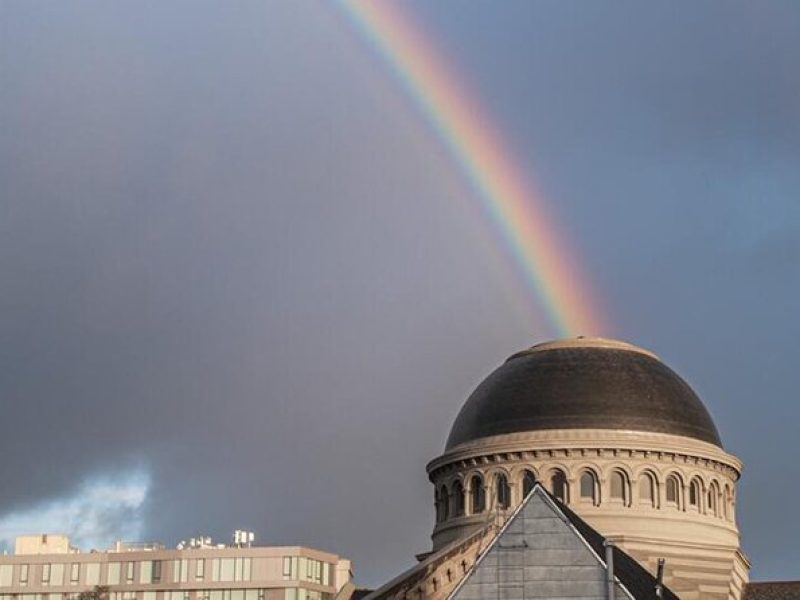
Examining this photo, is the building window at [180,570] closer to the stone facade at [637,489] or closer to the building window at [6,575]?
the building window at [6,575]

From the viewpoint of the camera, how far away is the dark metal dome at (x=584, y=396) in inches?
3388

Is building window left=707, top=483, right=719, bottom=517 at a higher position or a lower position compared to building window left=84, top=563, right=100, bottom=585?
lower

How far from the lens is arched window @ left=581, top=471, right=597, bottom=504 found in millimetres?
84644

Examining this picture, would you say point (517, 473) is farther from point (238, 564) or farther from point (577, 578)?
point (238, 564)

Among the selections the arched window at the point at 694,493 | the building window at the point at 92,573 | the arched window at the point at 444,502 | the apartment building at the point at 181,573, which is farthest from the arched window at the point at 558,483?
the building window at the point at 92,573

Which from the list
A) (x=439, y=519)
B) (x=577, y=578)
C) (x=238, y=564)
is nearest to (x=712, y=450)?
(x=439, y=519)

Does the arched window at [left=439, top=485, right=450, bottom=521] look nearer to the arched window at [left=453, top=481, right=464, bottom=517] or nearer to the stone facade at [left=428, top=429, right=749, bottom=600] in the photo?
the arched window at [left=453, top=481, right=464, bottom=517]

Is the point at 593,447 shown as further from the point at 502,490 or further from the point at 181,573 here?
the point at 181,573

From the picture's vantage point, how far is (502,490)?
86.7m

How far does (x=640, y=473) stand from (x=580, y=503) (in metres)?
3.83

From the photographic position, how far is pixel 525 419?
3423 inches

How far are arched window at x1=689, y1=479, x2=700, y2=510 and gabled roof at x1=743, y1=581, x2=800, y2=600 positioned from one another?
5979 mm

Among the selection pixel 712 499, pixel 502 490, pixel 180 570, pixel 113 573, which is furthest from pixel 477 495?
pixel 113 573

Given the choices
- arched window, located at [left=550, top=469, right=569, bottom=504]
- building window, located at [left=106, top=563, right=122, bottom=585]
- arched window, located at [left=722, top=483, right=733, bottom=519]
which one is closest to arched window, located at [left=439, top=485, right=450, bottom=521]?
arched window, located at [left=550, top=469, right=569, bottom=504]
